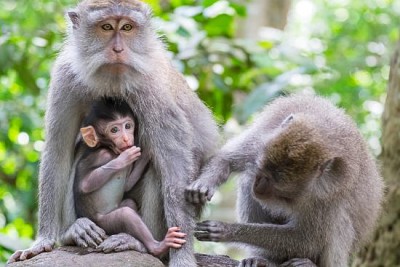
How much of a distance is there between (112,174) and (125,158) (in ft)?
0.59

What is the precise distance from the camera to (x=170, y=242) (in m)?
6.15

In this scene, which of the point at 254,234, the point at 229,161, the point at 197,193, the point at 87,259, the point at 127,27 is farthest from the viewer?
the point at 229,161

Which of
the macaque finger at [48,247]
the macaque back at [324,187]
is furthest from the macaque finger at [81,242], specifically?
the macaque back at [324,187]

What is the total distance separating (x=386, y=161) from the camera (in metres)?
8.45

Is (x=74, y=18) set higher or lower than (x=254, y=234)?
higher

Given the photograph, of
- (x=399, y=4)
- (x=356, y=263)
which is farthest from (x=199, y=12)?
(x=399, y=4)

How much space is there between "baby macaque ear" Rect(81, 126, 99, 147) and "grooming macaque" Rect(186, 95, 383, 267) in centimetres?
88

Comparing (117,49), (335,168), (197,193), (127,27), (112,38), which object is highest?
(127,27)

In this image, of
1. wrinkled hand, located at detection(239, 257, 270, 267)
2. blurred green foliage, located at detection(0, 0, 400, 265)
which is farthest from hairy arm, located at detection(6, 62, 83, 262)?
blurred green foliage, located at detection(0, 0, 400, 265)

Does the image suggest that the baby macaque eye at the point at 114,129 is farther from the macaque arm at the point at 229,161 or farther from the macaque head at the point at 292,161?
the macaque head at the point at 292,161

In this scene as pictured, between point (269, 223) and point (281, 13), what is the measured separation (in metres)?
7.69

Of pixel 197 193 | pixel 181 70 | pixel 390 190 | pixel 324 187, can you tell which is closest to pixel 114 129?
pixel 197 193

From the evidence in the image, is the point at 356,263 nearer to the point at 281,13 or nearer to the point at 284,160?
the point at 284,160

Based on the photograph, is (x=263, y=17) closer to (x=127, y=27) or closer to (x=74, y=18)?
(x=74, y=18)
